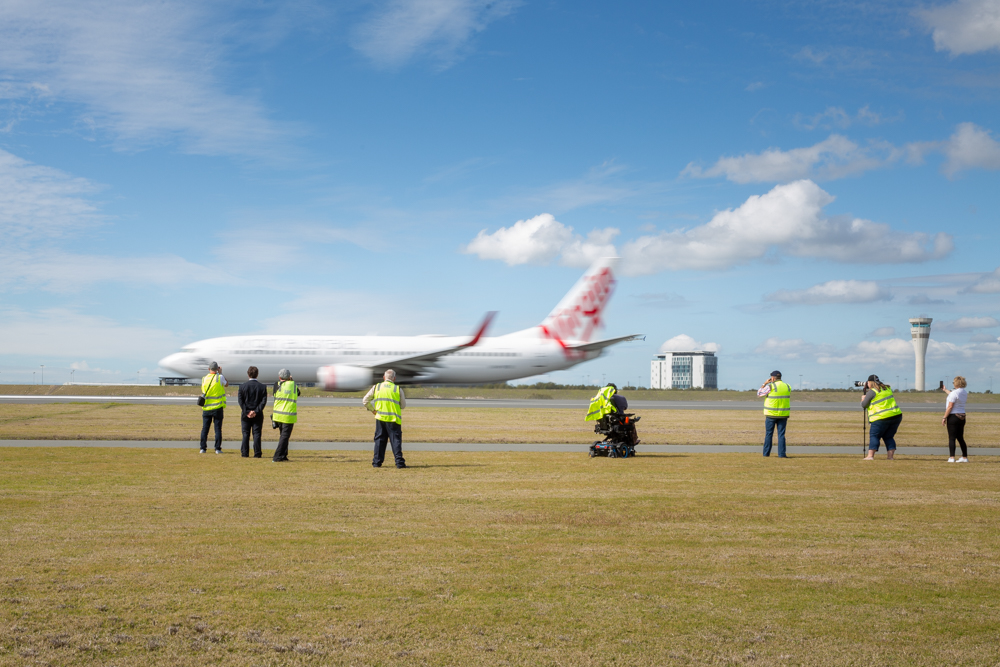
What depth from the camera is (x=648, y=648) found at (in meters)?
4.77

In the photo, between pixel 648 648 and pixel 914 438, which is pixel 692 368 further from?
pixel 648 648

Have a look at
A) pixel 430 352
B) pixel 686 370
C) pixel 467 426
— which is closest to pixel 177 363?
pixel 430 352

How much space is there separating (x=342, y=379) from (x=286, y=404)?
97.0 feet

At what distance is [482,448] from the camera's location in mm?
18688

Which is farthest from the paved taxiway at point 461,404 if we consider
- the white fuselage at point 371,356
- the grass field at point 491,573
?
the grass field at point 491,573

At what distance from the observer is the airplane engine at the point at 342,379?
147ft

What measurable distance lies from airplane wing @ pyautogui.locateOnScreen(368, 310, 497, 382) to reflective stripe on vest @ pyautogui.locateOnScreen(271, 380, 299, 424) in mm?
29051

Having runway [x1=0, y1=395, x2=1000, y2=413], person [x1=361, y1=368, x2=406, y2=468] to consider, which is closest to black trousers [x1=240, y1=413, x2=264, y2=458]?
person [x1=361, y1=368, x2=406, y2=468]

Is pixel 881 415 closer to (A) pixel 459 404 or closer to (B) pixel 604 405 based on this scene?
(B) pixel 604 405

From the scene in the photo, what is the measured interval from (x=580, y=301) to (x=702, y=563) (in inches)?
1793

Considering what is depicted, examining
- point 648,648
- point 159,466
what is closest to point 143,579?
point 648,648

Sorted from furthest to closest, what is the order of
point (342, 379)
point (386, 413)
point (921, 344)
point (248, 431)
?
point (921, 344), point (342, 379), point (248, 431), point (386, 413)

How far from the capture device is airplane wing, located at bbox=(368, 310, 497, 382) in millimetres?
45281

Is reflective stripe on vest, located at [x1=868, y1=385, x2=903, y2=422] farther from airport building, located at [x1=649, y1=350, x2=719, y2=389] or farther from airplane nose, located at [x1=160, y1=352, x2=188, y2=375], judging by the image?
airport building, located at [x1=649, y1=350, x2=719, y2=389]
